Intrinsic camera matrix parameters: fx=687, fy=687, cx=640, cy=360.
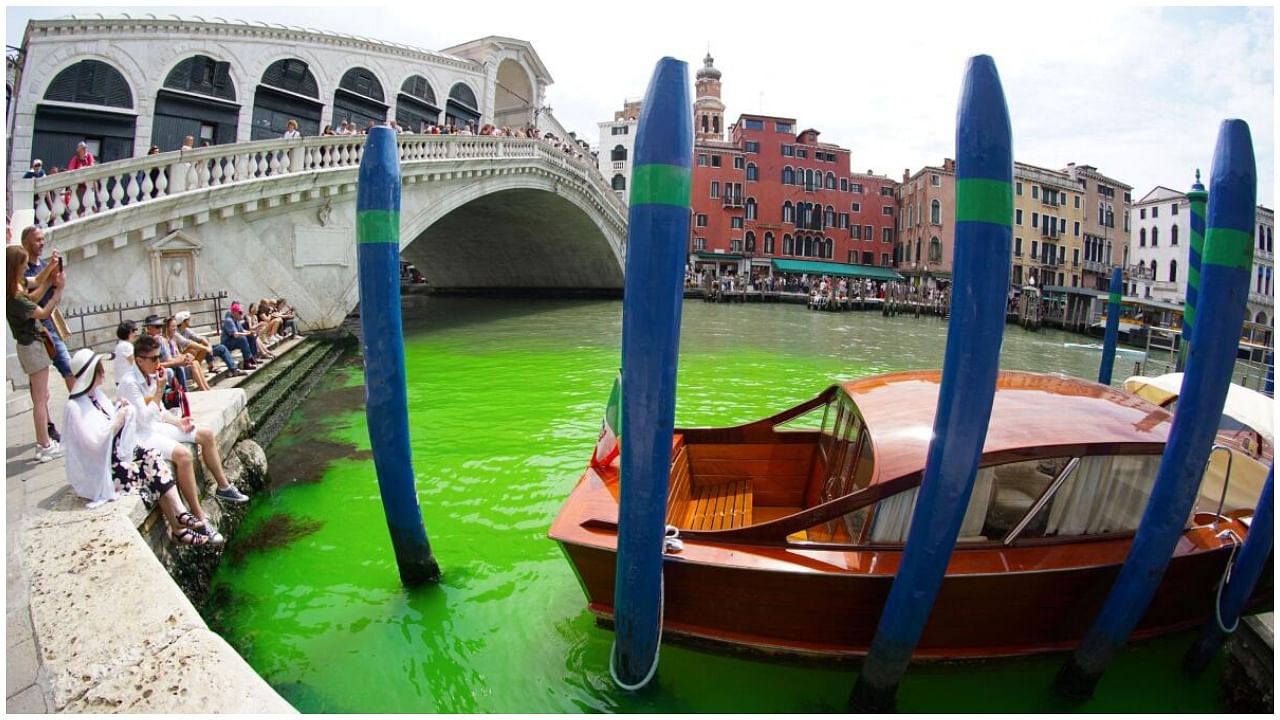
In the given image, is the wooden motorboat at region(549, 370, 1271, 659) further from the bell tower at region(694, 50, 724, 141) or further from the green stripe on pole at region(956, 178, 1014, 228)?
the bell tower at region(694, 50, 724, 141)

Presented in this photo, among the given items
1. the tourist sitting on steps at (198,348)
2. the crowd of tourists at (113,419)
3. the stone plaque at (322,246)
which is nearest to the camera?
the crowd of tourists at (113,419)

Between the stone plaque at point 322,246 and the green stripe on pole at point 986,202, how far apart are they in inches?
464

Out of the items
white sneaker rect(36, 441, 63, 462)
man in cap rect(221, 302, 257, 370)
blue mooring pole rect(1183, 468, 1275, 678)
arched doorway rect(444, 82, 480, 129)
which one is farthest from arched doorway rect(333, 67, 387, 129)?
blue mooring pole rect(1183, 468, 1275, 678)

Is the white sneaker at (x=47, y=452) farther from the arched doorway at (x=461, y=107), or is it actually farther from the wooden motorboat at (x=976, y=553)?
the arched doorway at (x=461, y=107)

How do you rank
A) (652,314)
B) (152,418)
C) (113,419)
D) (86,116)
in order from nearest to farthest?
(652,314), (113,419), (152,418), (86,116)

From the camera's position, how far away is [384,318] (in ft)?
11.1

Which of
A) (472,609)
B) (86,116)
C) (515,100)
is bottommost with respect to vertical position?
(472,609)

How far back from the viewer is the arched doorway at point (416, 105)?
70.4 feet

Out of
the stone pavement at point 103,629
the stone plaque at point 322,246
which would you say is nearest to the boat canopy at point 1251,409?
the stone pavement at point 103,629

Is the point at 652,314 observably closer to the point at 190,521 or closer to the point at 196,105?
the point at 190,521

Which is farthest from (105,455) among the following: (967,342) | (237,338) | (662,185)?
(237,338)

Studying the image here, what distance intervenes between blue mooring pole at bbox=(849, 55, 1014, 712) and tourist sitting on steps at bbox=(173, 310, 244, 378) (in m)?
6.95

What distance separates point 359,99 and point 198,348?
15.2m

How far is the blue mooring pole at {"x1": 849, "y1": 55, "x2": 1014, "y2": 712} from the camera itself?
2326 mm
